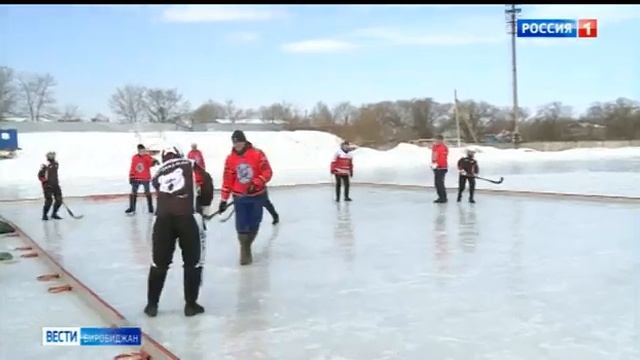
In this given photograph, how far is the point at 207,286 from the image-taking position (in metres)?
5.98

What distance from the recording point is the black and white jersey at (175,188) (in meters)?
4.94

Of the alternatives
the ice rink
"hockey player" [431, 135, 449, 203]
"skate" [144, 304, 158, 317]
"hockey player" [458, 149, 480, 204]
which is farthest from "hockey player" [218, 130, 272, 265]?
"hockey player" [458, 149, 480, 204]

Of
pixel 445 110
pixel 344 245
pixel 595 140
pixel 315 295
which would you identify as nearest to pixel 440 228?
pixel 344 245

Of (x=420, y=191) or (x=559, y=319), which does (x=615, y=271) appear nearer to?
(x=559, y=319)

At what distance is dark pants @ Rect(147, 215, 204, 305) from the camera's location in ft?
16.2

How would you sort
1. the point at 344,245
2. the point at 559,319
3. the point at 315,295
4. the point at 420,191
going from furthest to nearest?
the point at 420,191, the point at 344,245, the point at 315,295, the point at 559,319

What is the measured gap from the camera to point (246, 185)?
6.83 m

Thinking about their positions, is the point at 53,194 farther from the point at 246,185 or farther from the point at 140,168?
the point at 246,185

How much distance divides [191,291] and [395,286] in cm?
178

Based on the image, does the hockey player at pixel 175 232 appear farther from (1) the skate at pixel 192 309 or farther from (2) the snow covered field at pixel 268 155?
(2) the snow covered field at pixel 268 155

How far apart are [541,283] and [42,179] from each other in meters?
9.21

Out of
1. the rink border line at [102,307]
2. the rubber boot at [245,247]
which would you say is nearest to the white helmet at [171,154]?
the rink border line at [102,307]

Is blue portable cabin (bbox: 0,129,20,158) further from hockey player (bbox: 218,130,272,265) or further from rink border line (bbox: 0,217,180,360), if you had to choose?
hockey player (bbox: 218,130,272,265)

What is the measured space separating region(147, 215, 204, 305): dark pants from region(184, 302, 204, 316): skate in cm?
3
